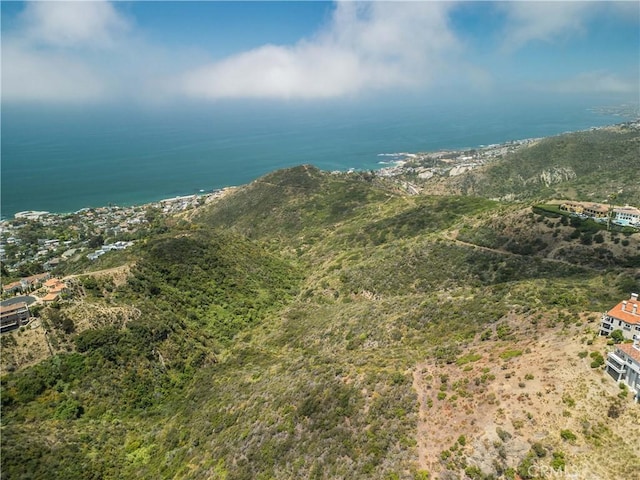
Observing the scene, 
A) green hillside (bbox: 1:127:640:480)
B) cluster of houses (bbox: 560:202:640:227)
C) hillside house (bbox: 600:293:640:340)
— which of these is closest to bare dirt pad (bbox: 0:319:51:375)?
green hillside (bbox: 1:127:640:480)

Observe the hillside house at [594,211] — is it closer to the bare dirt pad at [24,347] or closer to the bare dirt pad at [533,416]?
the bare dirt pad at [533,416]

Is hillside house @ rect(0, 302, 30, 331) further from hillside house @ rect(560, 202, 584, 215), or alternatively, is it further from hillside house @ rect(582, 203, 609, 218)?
hillside house @ rect(582, 203, 609, 218)

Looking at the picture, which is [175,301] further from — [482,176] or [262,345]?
[482,176]

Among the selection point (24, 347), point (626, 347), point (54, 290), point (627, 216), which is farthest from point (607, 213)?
point (24, 347)

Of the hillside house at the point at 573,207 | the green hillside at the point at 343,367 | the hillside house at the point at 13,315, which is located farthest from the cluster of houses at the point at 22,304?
the hillside house at the point at 573,207

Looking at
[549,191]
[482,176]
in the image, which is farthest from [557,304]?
[482,176]
